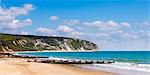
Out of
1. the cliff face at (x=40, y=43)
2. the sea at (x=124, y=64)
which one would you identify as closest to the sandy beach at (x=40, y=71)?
the sea at (x=124, y=64)

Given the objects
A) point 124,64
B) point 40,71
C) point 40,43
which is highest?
point 40,43

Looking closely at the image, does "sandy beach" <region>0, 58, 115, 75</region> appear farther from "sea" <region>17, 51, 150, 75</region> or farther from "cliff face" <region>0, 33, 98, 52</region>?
A: "cliff face" <region>0, 33, 98, 52</region>

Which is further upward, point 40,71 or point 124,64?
point 124,64

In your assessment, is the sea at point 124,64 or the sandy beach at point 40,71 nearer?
the sandy beach at point 40,71

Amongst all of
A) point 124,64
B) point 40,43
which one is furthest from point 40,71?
point 40,43

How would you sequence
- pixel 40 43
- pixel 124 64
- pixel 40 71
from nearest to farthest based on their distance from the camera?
1. pixel 40 71
2. pixel 124 64
3. pixel 40 43

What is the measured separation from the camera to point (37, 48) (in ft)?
601

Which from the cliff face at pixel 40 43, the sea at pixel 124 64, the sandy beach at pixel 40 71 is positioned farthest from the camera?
the cliff face at pixel 40 43

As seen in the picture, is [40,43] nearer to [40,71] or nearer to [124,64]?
[124,64]

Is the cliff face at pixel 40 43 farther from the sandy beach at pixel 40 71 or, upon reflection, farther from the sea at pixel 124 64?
the sandy beach at pixel 40 71

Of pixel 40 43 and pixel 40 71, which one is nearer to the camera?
pixel 40 71

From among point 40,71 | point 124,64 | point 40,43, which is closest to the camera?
point 40,71

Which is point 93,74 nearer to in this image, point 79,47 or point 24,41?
point 24,41

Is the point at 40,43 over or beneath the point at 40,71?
over
